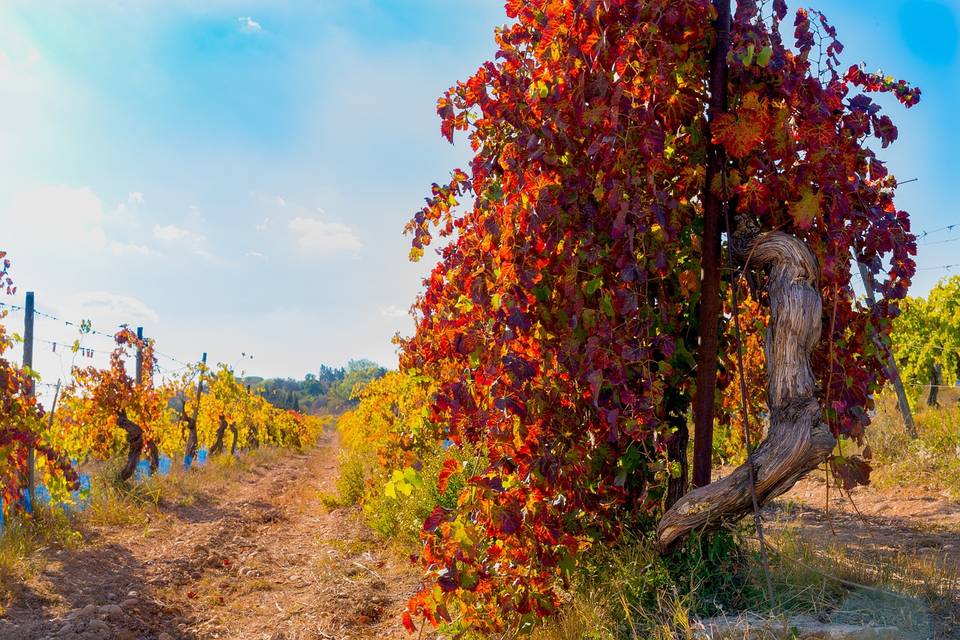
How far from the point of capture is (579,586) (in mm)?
3270

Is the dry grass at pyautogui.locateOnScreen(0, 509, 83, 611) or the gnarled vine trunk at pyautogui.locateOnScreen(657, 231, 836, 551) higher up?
the gnarled vine trunk at pyautogui.locateOnScreen(657, 231, 836, 551)

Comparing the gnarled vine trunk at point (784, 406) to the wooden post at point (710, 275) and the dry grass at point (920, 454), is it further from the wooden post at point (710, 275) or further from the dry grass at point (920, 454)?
the dry grass at point (920, 454)

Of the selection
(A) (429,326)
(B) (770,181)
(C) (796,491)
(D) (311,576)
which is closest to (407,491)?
(A) (429,326)

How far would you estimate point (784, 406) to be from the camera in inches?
106

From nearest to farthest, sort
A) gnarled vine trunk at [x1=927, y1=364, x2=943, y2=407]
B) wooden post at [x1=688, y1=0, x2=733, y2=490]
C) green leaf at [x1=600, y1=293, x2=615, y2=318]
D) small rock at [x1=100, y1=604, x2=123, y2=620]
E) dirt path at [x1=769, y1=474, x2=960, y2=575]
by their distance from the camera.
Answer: green leaf at [x1=600, y1=293, x2=615, y2=318] < wooden post at [x1=688, y1=0, x2=733, y2=490] < small rock at [x1=100, y1=604, x2=123, y2=620] < dirt path at [x1=769, y1=474, x2=960, y2=575] < gnarled vine trunk at [x1=927, y1=364, x2=943, y2=407]

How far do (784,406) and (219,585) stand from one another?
16.1 ft

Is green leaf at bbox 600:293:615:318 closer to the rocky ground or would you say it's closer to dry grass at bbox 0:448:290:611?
the rocky ground

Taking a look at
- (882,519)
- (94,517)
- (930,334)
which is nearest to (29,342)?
(94,517)

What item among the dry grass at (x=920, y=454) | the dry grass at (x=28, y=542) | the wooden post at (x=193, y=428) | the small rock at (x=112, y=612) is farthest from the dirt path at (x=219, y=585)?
the wooden post at (x=193, y=428)

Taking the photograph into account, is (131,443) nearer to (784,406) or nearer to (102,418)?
(102,418)

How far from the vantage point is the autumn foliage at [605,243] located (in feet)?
9.00

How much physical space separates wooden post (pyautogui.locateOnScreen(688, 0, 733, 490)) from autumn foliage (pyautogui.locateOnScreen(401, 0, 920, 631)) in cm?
6

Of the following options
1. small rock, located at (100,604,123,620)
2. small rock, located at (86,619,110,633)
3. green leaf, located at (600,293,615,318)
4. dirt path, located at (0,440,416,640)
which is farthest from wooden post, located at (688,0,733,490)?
small rock, located at (100,604,123,620)

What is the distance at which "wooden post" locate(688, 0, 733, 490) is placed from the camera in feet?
9.90
